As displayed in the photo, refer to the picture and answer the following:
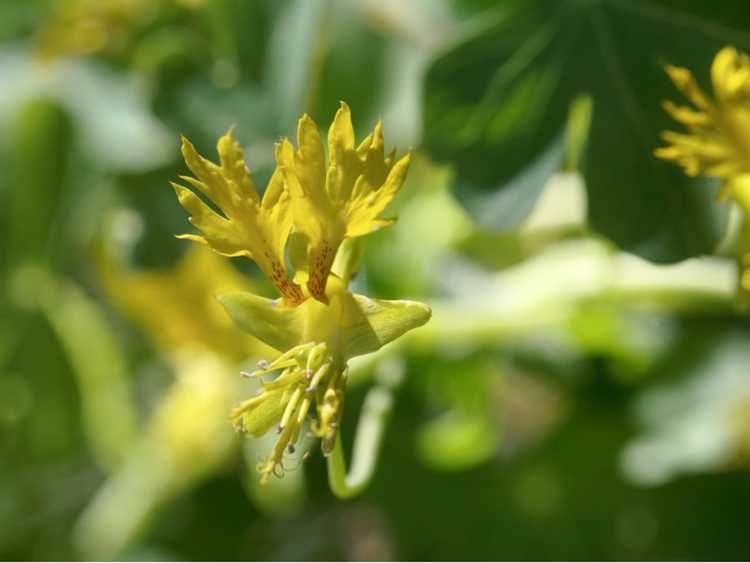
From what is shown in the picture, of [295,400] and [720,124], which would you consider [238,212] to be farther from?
[720,124]

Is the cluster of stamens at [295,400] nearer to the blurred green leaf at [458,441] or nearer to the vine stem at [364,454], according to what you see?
the vine stem at [364,454]

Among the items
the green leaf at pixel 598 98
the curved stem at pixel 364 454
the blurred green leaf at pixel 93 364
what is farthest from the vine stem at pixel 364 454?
the blurred green leaf at pixel 93 364

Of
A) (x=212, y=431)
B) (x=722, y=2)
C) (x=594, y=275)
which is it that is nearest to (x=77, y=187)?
(x=212, y=431)

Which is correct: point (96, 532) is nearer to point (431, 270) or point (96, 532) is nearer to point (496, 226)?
point (431, 270)

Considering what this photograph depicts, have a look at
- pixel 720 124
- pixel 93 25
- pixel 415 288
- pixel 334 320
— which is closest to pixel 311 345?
pixel 334 320

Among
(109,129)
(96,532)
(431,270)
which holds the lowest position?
(96,532)

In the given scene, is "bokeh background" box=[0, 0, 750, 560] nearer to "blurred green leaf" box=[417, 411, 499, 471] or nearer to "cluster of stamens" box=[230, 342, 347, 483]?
A: "blurred green leaf" box=[417, 411, 499, 471]
